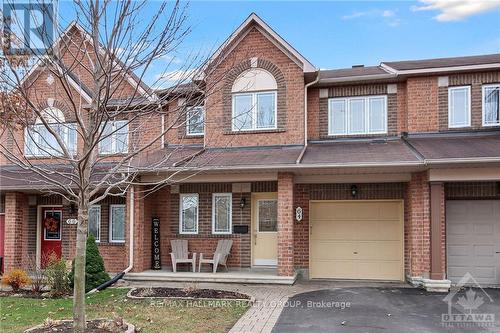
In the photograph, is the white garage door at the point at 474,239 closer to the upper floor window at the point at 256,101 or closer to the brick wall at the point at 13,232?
the upper floor window at the point at 256,101

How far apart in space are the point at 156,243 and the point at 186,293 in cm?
376

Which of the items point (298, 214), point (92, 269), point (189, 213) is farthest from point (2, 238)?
point (298, 214)

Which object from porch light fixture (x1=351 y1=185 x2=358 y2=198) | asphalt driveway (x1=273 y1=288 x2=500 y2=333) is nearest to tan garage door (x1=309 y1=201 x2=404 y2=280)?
porch light fixture (x1=351 y1=185 x2=358 y2=198)

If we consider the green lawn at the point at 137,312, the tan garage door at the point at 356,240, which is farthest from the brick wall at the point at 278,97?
the green lawn at the point at 137,312

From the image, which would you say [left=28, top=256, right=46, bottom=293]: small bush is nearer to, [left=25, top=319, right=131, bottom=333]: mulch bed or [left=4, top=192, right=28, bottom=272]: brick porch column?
[left=4, top=192, right=28, bottom=272]: brick porch column

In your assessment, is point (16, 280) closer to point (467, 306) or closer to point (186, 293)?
point (186, 293)

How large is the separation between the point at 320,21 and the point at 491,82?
569 centimetres

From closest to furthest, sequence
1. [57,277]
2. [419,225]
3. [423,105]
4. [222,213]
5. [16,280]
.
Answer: [57,277], [16,280], [419,225], [423,105], [222,213]

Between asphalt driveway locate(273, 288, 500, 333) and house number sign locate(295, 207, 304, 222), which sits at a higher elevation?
house number sign locate(295, 207, 304, 222)

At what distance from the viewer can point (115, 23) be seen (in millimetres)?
6730

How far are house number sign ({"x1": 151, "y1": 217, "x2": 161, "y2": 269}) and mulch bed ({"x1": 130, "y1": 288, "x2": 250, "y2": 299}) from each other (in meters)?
2.71

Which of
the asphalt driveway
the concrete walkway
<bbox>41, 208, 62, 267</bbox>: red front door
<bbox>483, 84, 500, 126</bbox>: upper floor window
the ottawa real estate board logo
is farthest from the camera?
<bbox>41, 208, 62, 267</bbox>: red front door

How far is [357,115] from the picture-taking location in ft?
46.5

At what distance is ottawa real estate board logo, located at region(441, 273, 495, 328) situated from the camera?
838 cm
